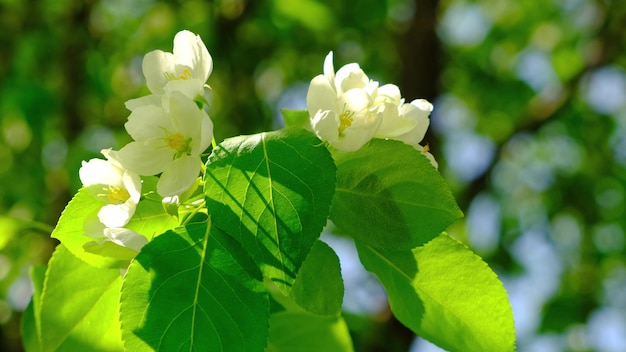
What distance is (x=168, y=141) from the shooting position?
675 mm

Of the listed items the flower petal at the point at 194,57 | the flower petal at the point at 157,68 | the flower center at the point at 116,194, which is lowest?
the flower center at the point at 116,194

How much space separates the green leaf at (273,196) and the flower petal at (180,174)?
54mm

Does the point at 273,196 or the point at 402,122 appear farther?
the point at 402,122

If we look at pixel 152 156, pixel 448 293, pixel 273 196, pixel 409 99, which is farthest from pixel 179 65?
pixel 409 99

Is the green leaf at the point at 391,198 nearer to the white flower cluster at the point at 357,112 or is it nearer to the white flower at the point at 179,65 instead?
the white flower cluster at the point at 357,112

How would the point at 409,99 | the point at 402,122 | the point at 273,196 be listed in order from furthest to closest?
1. the point at 409,99
2. the point at 402,122
3. the point at 273,196

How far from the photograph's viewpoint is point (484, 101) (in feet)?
14.2

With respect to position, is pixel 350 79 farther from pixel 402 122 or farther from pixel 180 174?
pixel 180 174

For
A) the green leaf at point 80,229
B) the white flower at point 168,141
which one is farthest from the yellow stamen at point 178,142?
the green leaf at point 80,229

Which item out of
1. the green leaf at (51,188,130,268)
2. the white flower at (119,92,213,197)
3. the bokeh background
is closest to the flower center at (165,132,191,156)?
the white flower at (119,92,213,197)

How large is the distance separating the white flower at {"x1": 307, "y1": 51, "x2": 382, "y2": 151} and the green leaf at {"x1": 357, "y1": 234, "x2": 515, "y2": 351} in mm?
139

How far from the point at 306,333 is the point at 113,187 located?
41 cm

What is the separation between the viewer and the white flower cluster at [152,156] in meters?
0.66

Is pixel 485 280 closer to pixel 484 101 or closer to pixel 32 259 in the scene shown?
pixel 32 259
